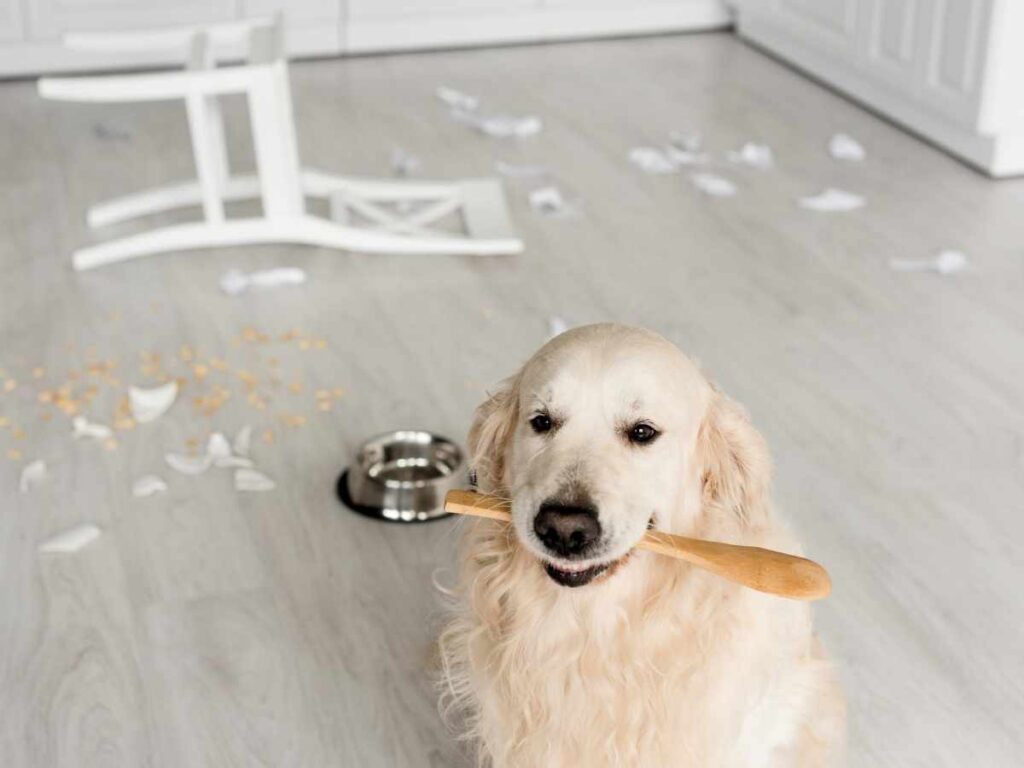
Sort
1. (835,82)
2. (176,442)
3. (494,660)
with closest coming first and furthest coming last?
1. (494,660)
2. (176,442)
3. (835,82)

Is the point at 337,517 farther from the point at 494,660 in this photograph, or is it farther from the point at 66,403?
the point at 494,660

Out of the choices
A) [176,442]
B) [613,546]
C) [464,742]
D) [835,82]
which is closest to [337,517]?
[176,442]

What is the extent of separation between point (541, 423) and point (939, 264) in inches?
87.7

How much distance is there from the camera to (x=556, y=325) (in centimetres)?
309

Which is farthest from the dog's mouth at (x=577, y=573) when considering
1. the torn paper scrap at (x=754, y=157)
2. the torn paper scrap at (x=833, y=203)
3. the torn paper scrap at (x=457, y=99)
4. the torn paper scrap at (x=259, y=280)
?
the torn paper scrap at (x=457, y=99)

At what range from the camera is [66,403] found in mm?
2795

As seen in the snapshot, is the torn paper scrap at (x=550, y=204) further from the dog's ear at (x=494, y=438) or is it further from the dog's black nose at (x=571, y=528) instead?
the dog's black nose at (x=571, y=528)

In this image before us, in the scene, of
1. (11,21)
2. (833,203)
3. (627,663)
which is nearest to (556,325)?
(833,203)

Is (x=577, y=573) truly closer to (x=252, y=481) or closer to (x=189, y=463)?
(x=252, y=481)

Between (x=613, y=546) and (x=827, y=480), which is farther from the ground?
(x=613, y=546)

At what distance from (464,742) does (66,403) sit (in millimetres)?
1318

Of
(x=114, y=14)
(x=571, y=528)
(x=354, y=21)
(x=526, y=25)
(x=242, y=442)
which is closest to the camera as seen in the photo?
(x=571, y=528)

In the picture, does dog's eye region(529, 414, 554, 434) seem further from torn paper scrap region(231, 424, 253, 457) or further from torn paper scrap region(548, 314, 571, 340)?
torn paper scrap region(548, 314, 571, 340)

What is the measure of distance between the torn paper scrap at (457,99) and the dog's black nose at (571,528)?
3349mm
